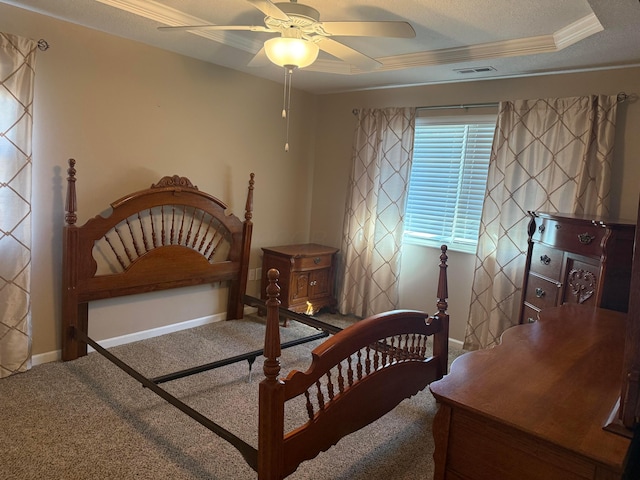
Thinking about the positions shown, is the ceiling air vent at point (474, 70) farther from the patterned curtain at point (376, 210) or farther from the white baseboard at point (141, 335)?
the white baseboard at point (141, 335)

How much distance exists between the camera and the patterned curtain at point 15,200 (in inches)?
103

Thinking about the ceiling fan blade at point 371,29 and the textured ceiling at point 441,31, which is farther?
the textured ceiling at point 441,31

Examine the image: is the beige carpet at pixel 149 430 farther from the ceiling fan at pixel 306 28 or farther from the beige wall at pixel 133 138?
the ceiling fan at pixel 306 28

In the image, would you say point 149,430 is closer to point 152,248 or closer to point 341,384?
point 341,384

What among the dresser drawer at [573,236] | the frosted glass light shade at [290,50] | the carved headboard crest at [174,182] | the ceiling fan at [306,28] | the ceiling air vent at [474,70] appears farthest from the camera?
the carved headboard crest at [174,182]

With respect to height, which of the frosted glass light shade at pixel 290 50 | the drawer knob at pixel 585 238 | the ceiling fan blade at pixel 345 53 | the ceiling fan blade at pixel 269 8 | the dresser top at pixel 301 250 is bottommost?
the dresser top at pixel 301 250

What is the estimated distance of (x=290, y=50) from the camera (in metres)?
2.14

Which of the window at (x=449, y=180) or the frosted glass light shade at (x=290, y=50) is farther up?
the frosted glass light shade at (x=290, y=50)

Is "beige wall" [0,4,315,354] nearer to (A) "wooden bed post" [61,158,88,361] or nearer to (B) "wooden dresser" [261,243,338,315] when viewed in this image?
(A) "wooden bed post" [61,158,88,361]

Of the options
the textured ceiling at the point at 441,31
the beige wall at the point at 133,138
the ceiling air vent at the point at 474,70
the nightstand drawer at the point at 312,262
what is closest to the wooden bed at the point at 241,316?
the beige wall at the point at 133,138

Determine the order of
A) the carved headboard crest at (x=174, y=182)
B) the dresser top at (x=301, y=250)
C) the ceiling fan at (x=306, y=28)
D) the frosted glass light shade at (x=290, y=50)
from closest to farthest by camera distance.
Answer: the ceiling fan at (x=306, y=28), the frosted glass light shade at (x=290, y=50), the carved headboard crest at (x=174, y=182), the dresser top at (x=301, y=250)

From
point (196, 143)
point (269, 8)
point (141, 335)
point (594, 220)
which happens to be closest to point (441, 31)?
point (269, 8)

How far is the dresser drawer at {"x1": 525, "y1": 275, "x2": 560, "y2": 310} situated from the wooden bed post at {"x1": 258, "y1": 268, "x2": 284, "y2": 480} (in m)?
2.08

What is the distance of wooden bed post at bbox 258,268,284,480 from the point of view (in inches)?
59.6
